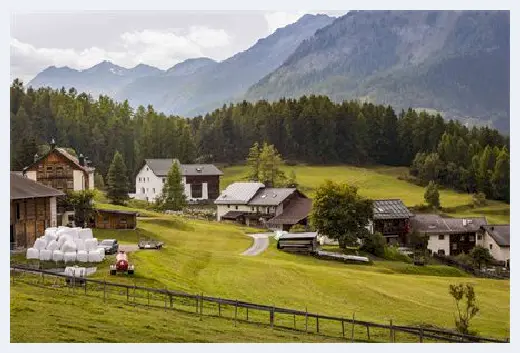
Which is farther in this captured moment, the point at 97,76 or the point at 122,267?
the point at 97,76

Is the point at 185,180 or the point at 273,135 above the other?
the point at 273,135

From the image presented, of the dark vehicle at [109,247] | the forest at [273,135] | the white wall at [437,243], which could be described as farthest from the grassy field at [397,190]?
the dark vehicle at [109,247]

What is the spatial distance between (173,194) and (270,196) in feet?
22.5

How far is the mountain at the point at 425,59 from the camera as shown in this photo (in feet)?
86.9

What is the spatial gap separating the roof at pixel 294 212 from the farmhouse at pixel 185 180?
27.1 feet

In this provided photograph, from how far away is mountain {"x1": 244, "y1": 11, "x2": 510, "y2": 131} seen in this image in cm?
2650

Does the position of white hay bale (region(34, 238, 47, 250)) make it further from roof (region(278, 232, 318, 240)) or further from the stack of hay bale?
roof (region(278, 232, 318, 240))

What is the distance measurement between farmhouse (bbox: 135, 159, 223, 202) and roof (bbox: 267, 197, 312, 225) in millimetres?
8273

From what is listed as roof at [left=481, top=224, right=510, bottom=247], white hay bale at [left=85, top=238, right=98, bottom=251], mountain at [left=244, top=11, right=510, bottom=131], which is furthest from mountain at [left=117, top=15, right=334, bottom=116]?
roof at [left=481, top=224, right=510, bottom=247]

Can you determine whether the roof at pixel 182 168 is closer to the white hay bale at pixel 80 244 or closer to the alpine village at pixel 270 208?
the alpine village at pixel 270 208

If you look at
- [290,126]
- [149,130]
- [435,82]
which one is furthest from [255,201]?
[435,82]

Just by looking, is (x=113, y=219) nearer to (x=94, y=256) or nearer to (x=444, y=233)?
(x=94, y=256)

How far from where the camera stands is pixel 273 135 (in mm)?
60000

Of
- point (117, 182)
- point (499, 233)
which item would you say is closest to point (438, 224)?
point (499, 233)
